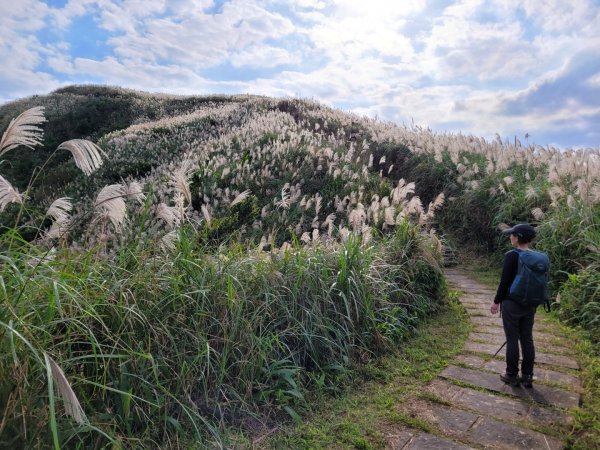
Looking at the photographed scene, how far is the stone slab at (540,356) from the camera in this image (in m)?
4.59

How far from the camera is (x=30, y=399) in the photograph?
2.53 meters

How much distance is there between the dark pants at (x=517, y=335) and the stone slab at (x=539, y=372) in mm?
209

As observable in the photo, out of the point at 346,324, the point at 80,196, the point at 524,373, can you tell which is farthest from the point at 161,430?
the point at 80,196

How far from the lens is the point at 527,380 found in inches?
164

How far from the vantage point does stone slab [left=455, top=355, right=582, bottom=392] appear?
4209 millimetres

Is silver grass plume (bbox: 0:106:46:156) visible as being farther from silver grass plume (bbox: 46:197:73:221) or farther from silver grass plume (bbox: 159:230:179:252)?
silver grass plume (bbox: 159:230:179:252)

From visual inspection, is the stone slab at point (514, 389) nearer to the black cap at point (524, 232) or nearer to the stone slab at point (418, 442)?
the stone slab at point (418, 442)

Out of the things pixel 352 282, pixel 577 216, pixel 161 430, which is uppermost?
pixel 577 216

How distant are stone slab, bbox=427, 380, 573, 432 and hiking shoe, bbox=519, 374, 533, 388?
307 mm

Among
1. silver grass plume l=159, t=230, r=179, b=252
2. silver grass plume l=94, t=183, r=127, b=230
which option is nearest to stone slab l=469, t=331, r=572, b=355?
silver grass plume l=159, t=230, r=179, b=252

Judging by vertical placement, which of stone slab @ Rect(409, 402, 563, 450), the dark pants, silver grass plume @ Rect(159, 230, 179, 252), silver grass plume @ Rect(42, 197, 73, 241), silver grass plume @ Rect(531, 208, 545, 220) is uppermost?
silver grass plume @ Rect(531, 208, 545, 220)

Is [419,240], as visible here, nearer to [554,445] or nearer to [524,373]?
[524,373]

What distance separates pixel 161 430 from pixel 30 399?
902 mm

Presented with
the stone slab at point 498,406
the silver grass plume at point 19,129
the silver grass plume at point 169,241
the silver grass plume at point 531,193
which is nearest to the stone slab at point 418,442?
the stone slab at point 498,406
